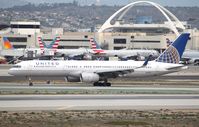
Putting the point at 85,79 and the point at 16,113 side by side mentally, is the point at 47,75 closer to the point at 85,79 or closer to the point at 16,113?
the point at 85,79

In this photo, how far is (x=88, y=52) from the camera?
6683 inches

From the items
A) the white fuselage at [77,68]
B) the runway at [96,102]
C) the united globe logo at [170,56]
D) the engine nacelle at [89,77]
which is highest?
the united globe logo at [170,56]

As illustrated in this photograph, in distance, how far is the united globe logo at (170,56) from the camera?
261ft

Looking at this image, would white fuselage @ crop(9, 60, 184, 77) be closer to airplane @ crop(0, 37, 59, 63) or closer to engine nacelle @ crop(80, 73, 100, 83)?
engine nacelle @ crop(80, 73, 100, 83)

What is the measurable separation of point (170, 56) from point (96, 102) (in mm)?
30932

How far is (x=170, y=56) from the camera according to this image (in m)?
79.9

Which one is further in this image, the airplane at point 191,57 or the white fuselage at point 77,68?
the airplane at point 191,57

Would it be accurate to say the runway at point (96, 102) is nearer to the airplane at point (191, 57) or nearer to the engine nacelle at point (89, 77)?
the engine nacelle at point (89, 77)

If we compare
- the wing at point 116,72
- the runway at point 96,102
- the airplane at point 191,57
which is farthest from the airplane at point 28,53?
the runway at point 96,102

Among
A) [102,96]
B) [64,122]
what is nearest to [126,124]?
[64,122]

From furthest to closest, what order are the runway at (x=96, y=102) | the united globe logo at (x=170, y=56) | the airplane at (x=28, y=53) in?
the airplane at (x=28, y=53)
the united globe logo at (x=170, y=56)
the runway at (x=96, y=102)

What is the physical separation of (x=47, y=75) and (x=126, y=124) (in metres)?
35.9

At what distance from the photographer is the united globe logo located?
261ft

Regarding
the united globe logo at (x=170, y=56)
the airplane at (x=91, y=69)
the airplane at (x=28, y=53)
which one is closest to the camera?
the airplane at (x=91, y=69)
